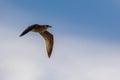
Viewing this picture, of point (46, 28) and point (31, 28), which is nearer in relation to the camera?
point (31, 28)

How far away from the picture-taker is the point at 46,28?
39781 millimetres

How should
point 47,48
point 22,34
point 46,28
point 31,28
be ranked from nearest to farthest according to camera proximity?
1. point 22,34
2. point 31,28
3. point 46,28
4. point 47,48

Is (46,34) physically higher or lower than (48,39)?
higher

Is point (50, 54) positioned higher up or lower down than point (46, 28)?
lower down

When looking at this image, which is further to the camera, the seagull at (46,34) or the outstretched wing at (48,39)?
the outstretched wing at (48,39)

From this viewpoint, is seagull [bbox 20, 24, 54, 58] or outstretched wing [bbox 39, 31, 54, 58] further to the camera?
outstretched wing [bbox 39, 31, 54, 58]

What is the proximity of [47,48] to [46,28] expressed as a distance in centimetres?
367

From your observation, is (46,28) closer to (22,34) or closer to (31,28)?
(31,28)

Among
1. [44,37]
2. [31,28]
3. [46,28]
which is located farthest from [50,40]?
[31,28]

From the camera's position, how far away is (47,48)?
42.7 m

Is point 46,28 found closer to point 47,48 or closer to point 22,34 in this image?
point 47,48

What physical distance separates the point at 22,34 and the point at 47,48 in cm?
912

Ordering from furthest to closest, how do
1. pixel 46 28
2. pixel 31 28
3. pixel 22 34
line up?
pixel 46 28 < pixel 31 28 < pixel 22 34

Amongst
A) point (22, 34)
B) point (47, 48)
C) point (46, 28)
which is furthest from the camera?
point (47, 48)
